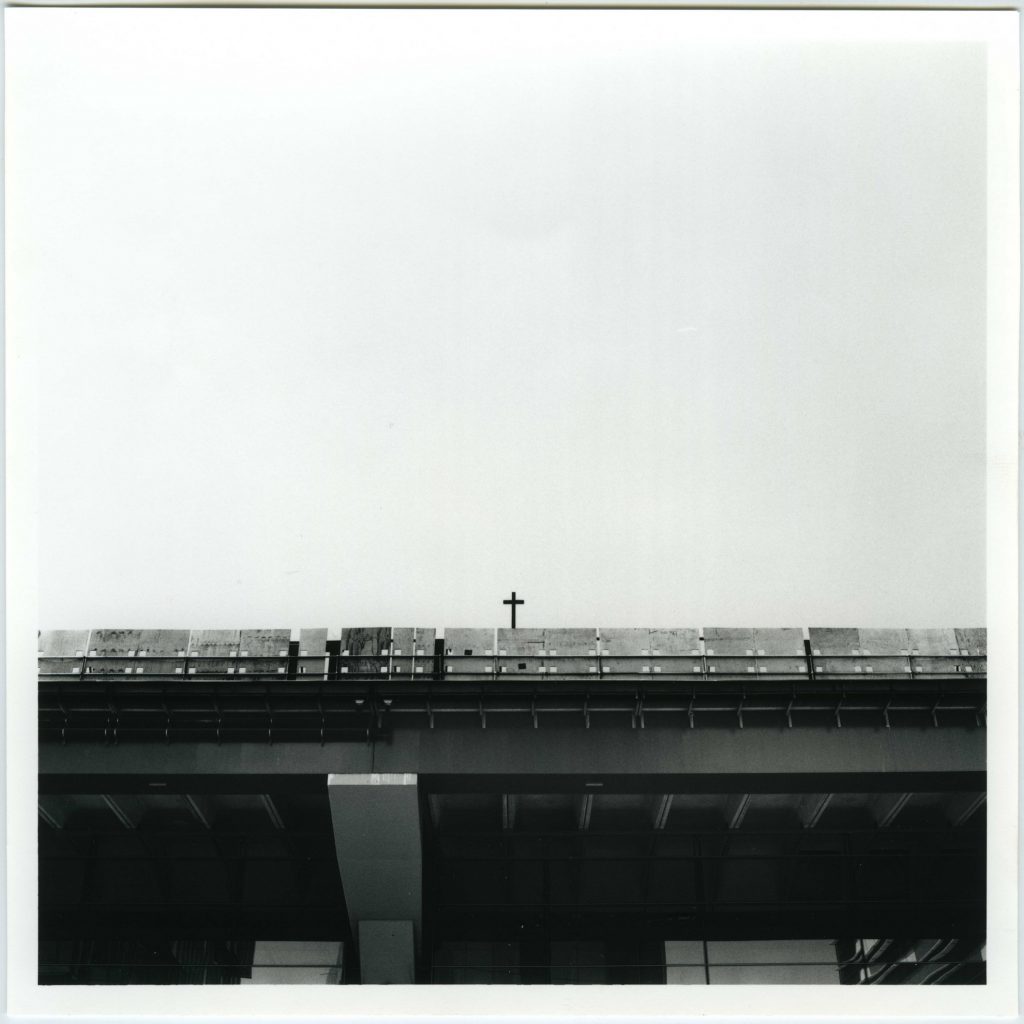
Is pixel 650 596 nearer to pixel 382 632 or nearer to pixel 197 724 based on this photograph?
pixel 382 632

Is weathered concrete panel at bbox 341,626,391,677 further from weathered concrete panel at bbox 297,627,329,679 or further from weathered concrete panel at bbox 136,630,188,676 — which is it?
weathered concrete panel at bbox 136,630,188,676

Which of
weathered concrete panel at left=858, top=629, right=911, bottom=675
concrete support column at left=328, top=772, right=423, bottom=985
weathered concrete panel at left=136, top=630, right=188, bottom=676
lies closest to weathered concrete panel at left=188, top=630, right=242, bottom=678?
weathered concrete panel at left=136, top=630, right=188, bottom=676

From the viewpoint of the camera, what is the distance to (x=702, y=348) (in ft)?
31.5

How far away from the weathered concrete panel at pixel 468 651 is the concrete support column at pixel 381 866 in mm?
1959

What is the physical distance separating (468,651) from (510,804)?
4.03 meters

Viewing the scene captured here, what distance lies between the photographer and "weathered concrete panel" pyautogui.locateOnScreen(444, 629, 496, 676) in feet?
53.9

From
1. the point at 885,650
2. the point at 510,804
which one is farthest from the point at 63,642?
the point at 885,650

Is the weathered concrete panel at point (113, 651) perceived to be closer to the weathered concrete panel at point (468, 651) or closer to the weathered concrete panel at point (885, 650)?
the weathered concrete panel at point (468, 651)

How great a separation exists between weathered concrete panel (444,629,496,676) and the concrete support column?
77.1 inches

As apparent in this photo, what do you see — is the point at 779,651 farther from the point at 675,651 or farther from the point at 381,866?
the point at 381,866

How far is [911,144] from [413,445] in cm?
505

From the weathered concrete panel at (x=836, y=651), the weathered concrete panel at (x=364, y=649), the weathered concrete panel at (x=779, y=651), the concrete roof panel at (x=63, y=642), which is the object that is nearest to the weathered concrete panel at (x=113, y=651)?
the concrete roof panel at (x=63, y=642)

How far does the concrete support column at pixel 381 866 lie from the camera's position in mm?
16875

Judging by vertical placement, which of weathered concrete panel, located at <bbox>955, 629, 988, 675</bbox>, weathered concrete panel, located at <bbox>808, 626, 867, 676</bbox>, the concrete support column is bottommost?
the concrete support column
